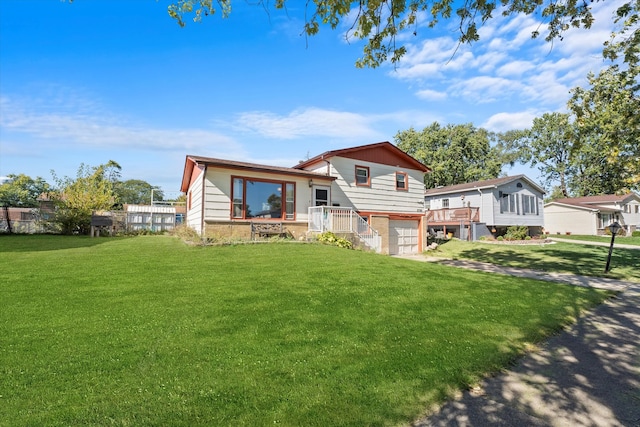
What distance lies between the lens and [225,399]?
8.52ft

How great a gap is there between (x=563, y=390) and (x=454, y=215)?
81.1ft

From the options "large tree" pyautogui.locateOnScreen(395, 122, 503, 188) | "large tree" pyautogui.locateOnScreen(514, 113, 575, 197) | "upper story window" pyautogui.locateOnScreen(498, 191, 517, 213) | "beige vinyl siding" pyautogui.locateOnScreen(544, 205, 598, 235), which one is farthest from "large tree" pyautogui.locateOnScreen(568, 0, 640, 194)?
"large tree" pyautogui.locateOnScreen(514, 113, 575, 197)

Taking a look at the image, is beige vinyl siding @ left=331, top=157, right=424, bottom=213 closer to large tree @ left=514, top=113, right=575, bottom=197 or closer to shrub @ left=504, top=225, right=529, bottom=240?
shrub @ left=504, top=225, right=529, bottom=240

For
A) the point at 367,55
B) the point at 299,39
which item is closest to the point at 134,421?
the point at 299,39

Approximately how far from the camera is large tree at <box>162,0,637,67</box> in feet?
15.7

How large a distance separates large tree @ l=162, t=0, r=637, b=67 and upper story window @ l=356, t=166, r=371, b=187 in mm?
11287

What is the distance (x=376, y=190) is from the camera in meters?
17.3

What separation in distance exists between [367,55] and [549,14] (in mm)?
3172

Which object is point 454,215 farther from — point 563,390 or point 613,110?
point 563,390

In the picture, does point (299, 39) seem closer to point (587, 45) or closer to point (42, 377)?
point (42, 377)

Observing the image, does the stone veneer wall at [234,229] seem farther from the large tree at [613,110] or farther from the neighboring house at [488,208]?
the neighboring house at [488,208]

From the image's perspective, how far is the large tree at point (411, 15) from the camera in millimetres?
4797

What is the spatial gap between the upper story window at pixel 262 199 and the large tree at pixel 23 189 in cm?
3198

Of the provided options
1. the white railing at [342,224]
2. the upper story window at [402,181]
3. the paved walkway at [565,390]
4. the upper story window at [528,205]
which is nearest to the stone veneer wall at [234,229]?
the white railing at [342,224]
